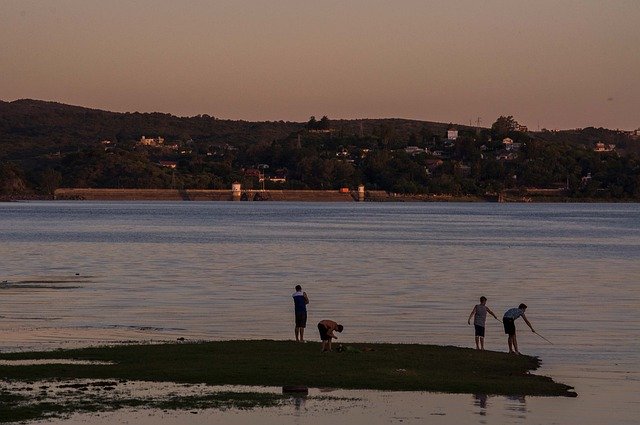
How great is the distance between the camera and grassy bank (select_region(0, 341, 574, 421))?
28.3m

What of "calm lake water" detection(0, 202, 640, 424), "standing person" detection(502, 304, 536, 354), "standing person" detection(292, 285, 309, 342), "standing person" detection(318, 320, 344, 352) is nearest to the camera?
"calm lake water" detection(0, 202, 640, 424)

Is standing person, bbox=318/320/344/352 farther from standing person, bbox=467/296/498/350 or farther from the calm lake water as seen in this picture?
standing person, bbox=467/296/498/350

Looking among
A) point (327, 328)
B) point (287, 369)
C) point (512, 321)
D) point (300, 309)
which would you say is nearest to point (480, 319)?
point (512, 321)

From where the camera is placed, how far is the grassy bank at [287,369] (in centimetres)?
2828

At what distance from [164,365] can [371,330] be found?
40.3 ft

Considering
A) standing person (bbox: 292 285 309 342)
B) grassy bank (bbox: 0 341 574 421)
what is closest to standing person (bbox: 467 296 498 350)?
grassy bank (bbox: 0 341 574 421)

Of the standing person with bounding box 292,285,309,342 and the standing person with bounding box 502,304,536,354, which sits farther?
the standing person with bounding box 292,285,309,342

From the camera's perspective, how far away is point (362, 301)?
52969 millimetres

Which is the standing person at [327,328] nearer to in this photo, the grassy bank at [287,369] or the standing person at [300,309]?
the grassy bank at [287,369]

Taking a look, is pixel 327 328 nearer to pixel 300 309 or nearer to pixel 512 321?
pixel 300 309

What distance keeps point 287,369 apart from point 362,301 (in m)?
23.2

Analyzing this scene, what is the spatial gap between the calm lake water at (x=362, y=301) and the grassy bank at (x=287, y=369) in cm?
91

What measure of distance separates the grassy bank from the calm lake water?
2.97ft

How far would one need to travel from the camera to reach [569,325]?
145 feet
